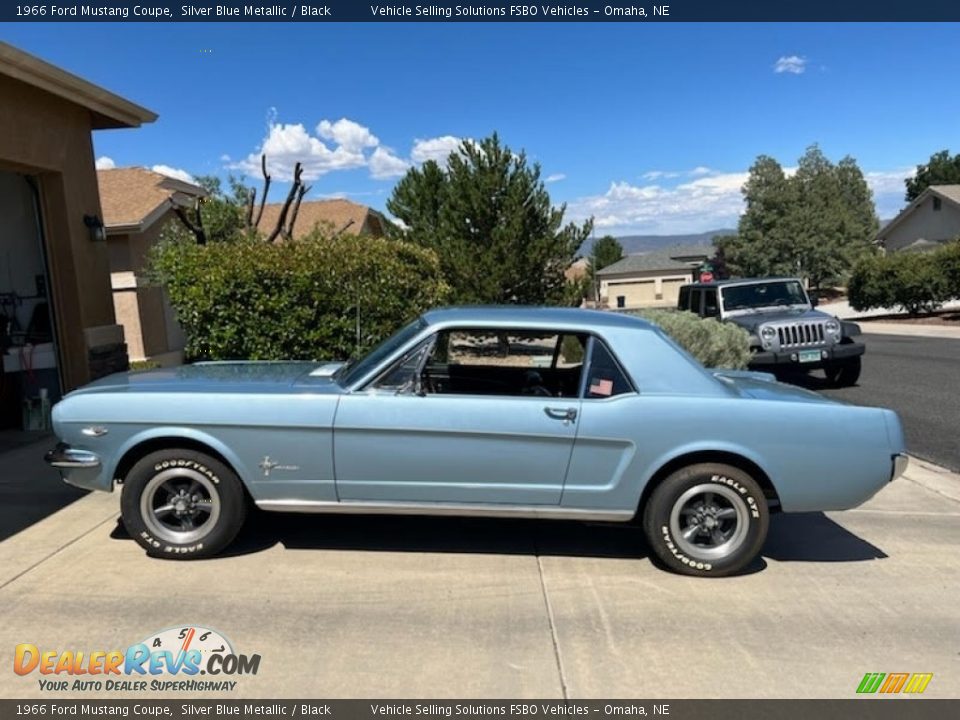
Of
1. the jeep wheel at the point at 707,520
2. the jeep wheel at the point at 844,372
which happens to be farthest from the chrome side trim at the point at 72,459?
the jeep wheel at the point at 844,372

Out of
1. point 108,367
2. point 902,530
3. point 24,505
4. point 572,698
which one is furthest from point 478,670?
point 108,367

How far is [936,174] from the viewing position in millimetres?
77062

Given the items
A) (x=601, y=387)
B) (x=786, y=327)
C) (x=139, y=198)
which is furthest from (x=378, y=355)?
(x=139, y=198)

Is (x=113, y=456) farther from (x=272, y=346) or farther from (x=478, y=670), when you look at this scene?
(x=272, y=346)

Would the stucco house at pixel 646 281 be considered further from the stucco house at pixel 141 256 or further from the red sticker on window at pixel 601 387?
the red sticker on window at pixel 601 387

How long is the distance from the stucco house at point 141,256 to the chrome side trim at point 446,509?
34.5 feet

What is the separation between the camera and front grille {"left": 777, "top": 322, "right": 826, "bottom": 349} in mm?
10430

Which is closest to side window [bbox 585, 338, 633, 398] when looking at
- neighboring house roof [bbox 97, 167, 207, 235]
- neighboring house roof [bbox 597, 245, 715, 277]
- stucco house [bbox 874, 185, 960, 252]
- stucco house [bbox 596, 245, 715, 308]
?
neighboring house roof [bbox 97, 167, 207, 235]

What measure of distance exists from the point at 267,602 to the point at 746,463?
9.00 ft

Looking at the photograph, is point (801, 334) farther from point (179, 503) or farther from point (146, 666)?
point (146, 666)

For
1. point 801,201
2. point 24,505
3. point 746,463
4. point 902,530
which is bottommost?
point 902,530

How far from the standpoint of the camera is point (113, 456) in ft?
13.2

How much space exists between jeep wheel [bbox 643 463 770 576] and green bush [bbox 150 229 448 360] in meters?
5.23
